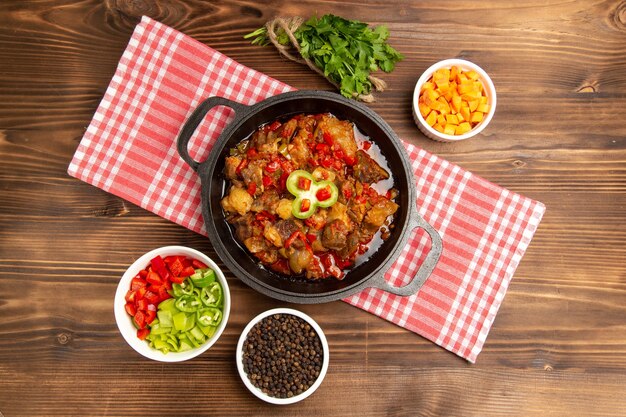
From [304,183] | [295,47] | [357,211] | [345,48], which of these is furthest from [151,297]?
[345,48]

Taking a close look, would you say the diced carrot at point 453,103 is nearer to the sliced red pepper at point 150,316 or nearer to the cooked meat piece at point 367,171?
the cooked meat piece at point 367,171

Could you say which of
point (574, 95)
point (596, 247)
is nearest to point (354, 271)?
point (596, 247)

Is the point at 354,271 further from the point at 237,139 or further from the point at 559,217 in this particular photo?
the point at 559,217

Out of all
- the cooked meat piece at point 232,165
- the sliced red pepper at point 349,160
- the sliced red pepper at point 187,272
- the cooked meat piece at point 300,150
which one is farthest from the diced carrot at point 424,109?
the sliced red pepper at point 187,272

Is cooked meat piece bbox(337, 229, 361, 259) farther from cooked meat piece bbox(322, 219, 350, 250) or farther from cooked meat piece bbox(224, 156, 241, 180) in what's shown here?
cooked meat piece bbox(224, 156, 241, 180)

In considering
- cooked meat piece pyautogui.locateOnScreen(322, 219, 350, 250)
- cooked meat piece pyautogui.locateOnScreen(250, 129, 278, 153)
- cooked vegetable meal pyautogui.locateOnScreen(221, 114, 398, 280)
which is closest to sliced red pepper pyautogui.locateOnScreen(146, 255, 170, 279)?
cooked vegetable meal pyautogui.locateOnScreen(221, 114, 398, 280)
